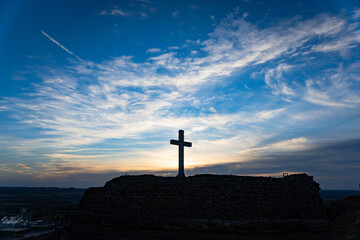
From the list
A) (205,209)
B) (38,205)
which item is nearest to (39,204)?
(38,205)

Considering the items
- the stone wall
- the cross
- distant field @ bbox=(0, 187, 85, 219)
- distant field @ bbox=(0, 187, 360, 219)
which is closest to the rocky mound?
the stone wall

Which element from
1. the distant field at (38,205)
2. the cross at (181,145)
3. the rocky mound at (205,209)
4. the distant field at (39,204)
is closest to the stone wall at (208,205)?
the rocky mound at (205,209)

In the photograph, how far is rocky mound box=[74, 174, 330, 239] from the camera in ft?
25.1

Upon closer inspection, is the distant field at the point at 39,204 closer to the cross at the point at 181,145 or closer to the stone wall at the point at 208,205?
the stone wall at the point at 208,205

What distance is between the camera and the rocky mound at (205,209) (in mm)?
7660

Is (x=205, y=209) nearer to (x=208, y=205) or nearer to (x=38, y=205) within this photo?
(x=208, y=205)

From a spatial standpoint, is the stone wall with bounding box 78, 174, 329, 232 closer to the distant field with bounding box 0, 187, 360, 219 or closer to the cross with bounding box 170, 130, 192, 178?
the cross with bounding box 170, 130, 192, 178

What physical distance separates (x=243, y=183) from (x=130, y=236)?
13.6 ft

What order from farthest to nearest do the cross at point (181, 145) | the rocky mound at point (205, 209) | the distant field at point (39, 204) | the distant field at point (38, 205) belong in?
the distant field at point (39, 204) → the distant field at point (38, 205) → the cross at point (181, 145) → the rocky mound at point (205, 209)

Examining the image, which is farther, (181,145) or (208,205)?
(181,145)

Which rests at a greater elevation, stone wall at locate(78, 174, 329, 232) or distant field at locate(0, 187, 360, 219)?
stone wall at locate(78, 174, 329, 232)

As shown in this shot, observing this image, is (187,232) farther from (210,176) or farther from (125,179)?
(125,179)

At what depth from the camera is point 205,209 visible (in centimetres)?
777

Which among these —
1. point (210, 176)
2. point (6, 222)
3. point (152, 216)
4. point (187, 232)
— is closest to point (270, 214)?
point (210, 176)
